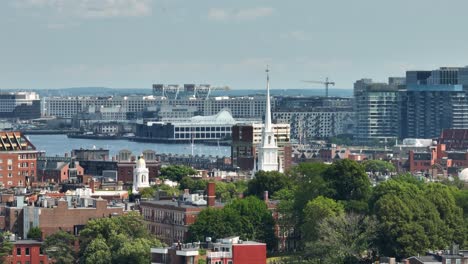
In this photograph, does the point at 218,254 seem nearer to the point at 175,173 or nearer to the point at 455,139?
the point at 175,173

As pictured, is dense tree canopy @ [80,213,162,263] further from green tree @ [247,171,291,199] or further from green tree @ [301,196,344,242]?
green tree @ [247,171,291,199]

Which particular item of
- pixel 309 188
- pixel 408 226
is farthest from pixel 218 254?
pixel 309 188

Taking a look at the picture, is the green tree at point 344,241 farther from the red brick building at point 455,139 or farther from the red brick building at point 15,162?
the red brick building at point 455,139

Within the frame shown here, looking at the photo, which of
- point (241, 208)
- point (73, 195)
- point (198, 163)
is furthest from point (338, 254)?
point (198, 163)

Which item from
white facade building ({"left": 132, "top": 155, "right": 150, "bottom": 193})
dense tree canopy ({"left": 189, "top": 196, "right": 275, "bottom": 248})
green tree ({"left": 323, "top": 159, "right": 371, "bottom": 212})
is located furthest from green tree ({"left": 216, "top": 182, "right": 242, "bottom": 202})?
dense tree canopy ({"left": 189, "top": 196, "right": 275, "bottom": 248})

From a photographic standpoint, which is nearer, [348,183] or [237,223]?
[237,223]

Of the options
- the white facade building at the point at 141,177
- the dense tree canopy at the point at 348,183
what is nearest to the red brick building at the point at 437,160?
the white facade building at the point at 141,177
